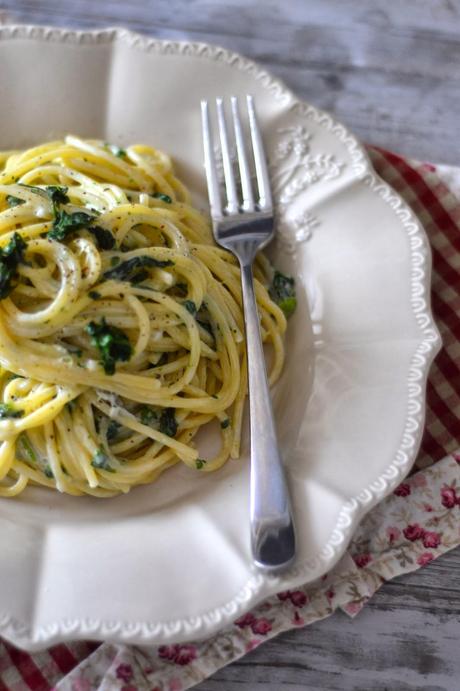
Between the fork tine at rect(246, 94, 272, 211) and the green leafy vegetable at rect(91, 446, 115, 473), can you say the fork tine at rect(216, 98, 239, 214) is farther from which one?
the green leafy vegetable at rect(91, 446, 115, 473)

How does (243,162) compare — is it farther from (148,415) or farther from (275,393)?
(148,415)

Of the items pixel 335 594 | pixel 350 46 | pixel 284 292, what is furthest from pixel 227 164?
pixel 335 594

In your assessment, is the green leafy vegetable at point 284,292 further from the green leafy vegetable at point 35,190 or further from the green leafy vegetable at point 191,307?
the green leafy vegetable at point 35,190

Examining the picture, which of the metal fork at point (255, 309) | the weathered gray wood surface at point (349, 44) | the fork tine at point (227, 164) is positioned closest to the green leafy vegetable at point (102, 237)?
the metal fork at point (255, 309)

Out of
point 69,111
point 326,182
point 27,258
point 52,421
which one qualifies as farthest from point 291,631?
point 69,111

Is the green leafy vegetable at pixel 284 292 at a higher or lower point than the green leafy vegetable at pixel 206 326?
lower

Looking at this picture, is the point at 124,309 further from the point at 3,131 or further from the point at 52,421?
the point at 3,131

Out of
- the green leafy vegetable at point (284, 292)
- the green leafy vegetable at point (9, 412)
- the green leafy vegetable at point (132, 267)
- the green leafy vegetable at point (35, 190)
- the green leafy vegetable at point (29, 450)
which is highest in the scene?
the green leafy vegetable at point (35, 190)

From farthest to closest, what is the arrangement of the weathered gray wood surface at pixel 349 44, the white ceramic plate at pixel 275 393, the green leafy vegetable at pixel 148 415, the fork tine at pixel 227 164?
the weathered gray wood surface at pixel 349 44 < the fork tine at pixel 227 164 < the green leafy vegetable at pixel 148 415 < the white ceramic plate at pixel 275 393
